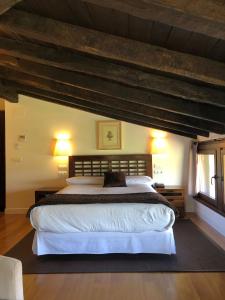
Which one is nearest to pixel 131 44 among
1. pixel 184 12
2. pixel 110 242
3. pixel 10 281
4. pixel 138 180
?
pixel 184 12

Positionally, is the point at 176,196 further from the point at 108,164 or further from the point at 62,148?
the point at 62,148

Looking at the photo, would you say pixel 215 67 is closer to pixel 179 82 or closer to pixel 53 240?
pixel 179 82

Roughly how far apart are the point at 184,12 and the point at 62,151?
16.3 feet

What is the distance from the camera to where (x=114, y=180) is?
221 inches

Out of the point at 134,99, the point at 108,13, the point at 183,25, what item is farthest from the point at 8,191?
the point at 183,25

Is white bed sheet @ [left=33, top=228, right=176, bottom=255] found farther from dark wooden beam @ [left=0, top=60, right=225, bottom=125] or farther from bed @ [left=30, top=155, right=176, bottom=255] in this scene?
dark wooden beam @ [left=0, top=60, right=225, bottom=125]

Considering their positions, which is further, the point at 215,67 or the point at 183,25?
the point at 215,67

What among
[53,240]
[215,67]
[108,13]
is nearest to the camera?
[108,13]

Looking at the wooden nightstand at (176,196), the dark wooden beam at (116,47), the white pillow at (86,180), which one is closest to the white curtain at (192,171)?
the wooden nightstand at (176,196)

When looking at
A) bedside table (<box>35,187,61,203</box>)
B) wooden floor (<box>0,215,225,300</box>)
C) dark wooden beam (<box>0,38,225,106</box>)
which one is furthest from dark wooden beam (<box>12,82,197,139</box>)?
wooden floor (<box>0,215,225,300</box>)

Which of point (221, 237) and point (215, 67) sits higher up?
point (215, 67)

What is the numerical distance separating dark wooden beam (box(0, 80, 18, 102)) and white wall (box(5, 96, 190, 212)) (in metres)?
0.29

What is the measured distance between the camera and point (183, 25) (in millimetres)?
1839

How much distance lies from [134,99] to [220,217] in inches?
90.5
